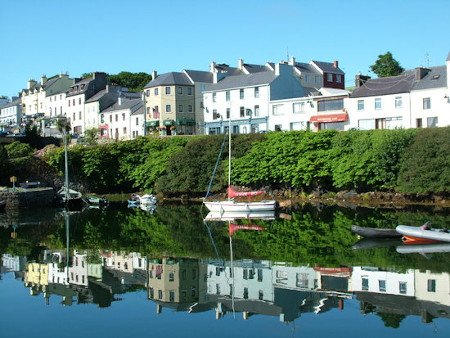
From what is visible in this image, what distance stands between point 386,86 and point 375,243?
4657 cm

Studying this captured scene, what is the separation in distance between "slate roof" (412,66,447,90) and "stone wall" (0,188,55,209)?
1853 inches

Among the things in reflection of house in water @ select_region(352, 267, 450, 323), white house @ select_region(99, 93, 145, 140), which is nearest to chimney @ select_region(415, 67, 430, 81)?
white house @ select_region(99, 93, 145, 140)

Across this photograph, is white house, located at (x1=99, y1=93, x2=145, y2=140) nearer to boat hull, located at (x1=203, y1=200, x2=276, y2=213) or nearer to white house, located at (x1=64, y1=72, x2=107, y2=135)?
white house, located at (x1=64, y1=72, x2=107, y2=135)

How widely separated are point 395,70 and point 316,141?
41292mm

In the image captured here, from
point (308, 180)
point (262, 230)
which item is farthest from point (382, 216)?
point (308, 180)

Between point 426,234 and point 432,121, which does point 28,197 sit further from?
point 426,234

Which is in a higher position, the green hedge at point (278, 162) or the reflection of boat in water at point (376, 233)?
the green hedge at point (278, 162)

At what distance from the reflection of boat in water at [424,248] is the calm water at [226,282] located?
0.76 ft

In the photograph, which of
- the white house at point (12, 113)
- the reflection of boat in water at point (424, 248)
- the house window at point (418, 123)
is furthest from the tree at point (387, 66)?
the white house at point (12, 113)

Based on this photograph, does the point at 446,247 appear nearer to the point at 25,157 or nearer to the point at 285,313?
the point at 285,313

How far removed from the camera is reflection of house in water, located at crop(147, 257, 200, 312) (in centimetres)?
2404

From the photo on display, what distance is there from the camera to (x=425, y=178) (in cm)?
6319

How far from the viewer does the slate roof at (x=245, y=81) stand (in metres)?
93.8

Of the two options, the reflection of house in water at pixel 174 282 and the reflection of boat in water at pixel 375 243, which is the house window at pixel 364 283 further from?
the reflection of boat in water at pixel 375 243
